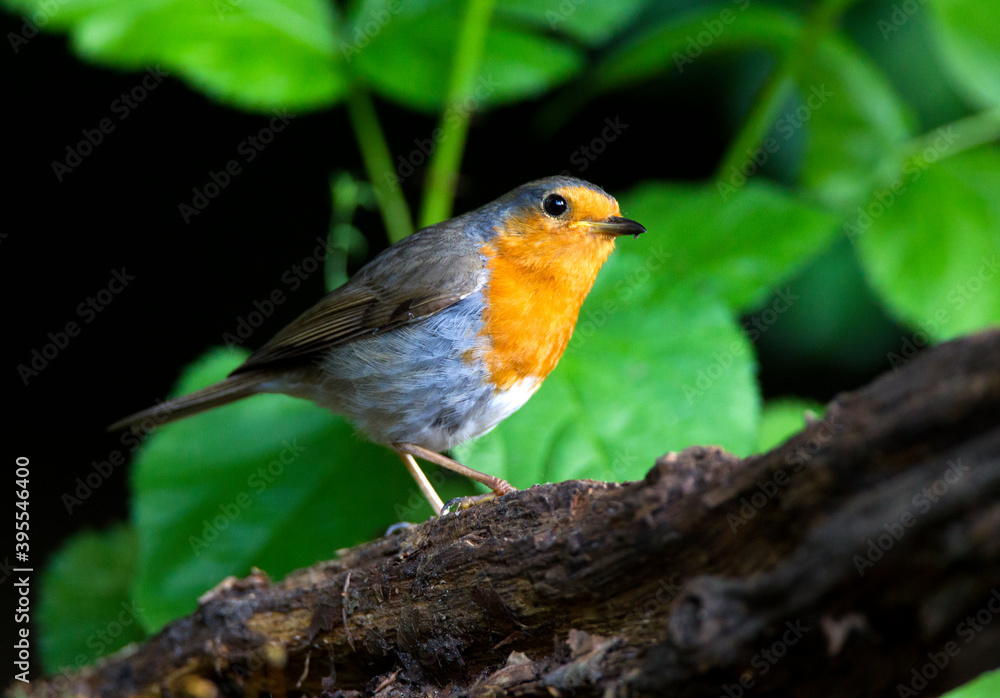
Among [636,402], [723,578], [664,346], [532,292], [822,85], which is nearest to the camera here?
[723,578]

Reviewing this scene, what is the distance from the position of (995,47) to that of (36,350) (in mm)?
4982

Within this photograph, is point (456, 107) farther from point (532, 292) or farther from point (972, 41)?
point (972, 41)

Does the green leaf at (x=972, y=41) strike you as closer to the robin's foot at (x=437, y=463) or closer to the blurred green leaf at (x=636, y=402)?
the blurred green leaf at (x=636, y=402)

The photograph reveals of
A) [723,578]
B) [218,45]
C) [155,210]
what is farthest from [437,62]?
[723,578]

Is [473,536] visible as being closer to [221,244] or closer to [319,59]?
[319,59]

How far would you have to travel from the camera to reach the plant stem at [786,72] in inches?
140

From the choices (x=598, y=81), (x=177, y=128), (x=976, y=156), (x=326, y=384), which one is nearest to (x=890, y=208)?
(x=976, y=156)

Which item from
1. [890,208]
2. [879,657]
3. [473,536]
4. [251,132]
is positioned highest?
[251,132]

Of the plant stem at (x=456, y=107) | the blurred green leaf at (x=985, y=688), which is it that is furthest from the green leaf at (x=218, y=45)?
the blurred green leaf at (x=985, y=688)

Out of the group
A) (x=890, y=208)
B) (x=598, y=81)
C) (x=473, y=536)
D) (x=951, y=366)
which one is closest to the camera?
(x=951, y=366)

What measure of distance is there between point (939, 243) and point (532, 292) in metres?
1.79

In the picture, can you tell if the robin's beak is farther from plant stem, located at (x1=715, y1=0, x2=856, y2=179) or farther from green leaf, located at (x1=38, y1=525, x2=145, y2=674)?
green leaf, located at (x1=38, y1=525, x2=145, y2=674)

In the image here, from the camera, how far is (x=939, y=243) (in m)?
3.56

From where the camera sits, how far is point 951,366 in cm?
142
